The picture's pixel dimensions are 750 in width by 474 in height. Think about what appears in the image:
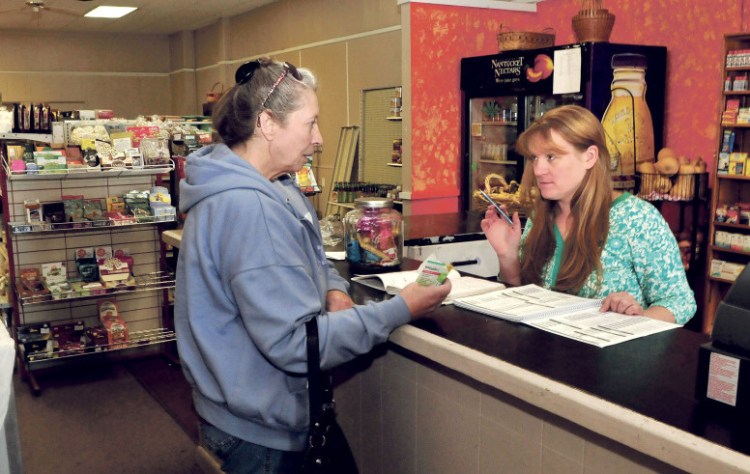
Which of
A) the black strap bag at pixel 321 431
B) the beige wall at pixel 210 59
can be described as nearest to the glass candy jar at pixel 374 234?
the black strap bag at pixel 321 431

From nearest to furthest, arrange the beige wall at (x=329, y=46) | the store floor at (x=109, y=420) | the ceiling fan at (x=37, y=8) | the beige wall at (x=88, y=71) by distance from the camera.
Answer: the store floor at (x=109, y=420)
the beige wall at (x=329, y=46)
the ceiling fan at (x=37, y=8)
the beige wall at (x=88, y=71)

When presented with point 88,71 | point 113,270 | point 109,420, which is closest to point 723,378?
point 109,420

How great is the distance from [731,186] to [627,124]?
921 mm

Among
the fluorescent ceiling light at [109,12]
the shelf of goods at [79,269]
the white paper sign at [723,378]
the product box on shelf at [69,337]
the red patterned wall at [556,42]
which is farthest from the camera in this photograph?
the fluorescent ceiling light at [109,12]

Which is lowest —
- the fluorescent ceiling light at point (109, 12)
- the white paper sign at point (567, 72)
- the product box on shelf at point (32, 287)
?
the product box on shelf at point (32, 287)

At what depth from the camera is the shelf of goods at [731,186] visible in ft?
16.4

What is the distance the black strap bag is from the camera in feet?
5.23

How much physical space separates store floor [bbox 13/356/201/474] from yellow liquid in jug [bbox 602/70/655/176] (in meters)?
3.58

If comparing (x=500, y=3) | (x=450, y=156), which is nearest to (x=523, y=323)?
(x=450, y=156)

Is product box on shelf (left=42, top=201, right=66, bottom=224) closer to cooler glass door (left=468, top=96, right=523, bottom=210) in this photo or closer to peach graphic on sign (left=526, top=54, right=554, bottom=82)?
cooler glass door (left=468, top=96, right=523, bottom=210)

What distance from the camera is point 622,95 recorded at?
17.5 ft

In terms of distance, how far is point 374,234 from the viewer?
258 cm

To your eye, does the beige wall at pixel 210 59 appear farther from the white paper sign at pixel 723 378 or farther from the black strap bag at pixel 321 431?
the white paper sign at pixel 723 378

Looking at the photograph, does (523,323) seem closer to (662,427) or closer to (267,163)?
(662,427)
